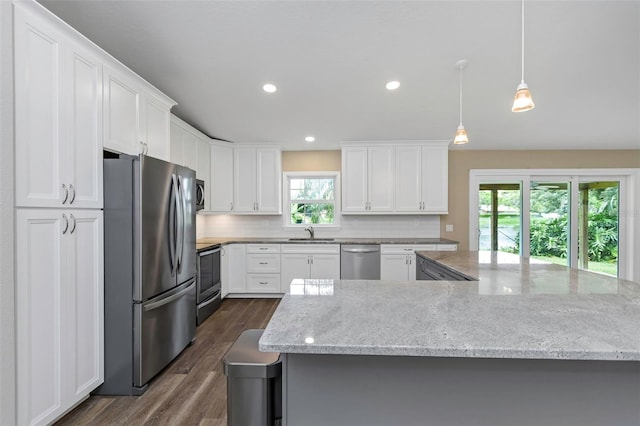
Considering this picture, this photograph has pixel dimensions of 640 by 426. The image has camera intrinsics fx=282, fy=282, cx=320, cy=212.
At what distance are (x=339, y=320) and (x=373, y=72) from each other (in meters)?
2.71

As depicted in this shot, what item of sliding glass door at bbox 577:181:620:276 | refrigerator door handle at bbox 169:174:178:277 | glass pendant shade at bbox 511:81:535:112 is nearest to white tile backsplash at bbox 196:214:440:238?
refrigerator door handle at bbox 169:174:178:277

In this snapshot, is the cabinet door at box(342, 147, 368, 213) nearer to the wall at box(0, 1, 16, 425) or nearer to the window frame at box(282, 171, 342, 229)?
the window frame at box(282, 171, 342, 229)

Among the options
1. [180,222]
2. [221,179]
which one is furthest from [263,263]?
[180,222]

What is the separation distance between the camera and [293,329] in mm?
922

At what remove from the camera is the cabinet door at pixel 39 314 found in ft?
4.74

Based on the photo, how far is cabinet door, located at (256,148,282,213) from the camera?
4.48 metres

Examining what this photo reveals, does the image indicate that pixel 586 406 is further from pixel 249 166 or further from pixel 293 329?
pixel 249 166

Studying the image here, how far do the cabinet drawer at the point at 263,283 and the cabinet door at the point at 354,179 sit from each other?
151 centimetres

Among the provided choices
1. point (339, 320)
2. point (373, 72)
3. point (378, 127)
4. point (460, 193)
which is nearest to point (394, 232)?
point (460, 193)

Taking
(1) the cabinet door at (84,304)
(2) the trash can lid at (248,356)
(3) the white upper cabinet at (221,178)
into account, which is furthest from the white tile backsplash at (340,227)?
(2) the trash can lid at (248,356)

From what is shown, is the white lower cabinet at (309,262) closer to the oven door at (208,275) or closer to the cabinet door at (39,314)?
the oven door at (208,275)

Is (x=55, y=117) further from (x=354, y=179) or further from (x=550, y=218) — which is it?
(x=550, y=218)

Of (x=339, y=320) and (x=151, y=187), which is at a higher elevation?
(x=151, y=187)

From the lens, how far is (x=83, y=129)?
1.83 m
